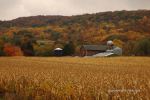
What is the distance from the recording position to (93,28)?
15700cm

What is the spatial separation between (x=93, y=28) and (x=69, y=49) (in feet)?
192

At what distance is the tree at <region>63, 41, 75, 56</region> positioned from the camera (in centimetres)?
9889

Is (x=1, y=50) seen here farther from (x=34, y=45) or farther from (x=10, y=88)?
(x=10, y=88)

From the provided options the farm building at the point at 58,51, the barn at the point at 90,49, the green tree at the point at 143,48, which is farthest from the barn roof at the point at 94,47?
the green tree at the point at 143,48

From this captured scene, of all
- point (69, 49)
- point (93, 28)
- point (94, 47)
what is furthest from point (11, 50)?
point (93, 28)

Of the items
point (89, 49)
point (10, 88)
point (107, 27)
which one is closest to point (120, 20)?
point (107, 27)

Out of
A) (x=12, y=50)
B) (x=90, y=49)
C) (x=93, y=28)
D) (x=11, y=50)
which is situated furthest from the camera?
(x=93, y=28)

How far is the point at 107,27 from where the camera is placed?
155 metres

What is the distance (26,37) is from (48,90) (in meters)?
91.5

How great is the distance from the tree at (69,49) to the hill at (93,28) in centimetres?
2564

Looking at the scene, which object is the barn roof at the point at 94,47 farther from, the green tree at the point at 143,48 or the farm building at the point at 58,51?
the green tree at the point at 143,48

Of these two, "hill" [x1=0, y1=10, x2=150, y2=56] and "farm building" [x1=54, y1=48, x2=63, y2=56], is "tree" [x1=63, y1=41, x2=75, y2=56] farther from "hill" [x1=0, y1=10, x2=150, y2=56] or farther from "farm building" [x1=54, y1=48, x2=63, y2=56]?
"hill" [x1=0, y1=10, x2=150, y2=56]

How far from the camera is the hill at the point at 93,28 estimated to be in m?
137

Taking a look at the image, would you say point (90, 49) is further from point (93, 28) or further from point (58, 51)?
point (93, 28)
